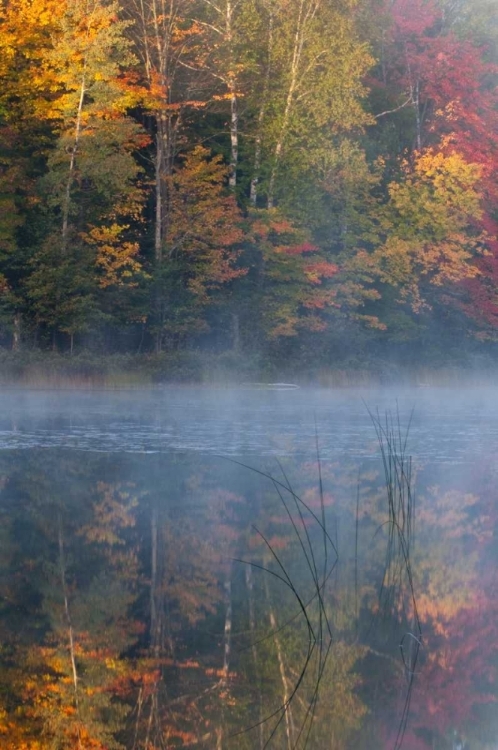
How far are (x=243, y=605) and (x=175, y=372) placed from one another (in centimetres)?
2501

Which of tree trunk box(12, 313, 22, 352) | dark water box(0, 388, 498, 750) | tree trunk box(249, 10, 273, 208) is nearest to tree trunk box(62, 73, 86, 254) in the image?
tree trunk box(12, 313, 22, 352)

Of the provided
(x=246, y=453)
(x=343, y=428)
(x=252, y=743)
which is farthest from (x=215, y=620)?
(x=343, y=428)

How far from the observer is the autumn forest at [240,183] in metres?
30.7

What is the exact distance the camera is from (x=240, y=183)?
3497 cm

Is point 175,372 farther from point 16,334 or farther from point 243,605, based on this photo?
point 243,605

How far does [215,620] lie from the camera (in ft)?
19.3

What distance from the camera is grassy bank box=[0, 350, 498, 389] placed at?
96.6 feet

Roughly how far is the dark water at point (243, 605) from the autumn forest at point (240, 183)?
18.9 m

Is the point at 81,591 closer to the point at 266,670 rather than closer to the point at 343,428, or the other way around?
the point at 266,670

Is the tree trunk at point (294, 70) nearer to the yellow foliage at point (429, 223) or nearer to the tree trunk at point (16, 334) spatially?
the yellow foliage at point (429, 223)

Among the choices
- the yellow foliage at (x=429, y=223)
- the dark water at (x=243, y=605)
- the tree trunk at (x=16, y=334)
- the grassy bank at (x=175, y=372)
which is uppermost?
the yellow foliage at (x=429, y=223)

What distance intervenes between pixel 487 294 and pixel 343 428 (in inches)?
913

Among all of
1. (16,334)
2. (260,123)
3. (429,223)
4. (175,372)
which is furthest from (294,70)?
(16,334)

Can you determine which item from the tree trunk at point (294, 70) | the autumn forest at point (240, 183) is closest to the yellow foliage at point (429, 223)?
the autumn forest at point (240, 183)
